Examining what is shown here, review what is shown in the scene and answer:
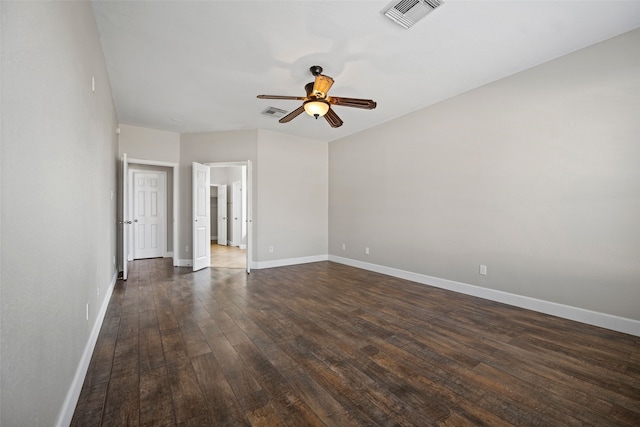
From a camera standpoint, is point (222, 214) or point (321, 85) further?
point (222, 214)

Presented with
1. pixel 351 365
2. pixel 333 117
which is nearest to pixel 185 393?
pixel 351 365

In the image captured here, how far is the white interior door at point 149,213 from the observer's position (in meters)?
6.50

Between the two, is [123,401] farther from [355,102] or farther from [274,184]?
[274,184]

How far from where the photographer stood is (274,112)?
4629 millimetres

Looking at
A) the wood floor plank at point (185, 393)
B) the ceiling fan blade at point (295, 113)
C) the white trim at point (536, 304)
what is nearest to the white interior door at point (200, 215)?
the ceiling fan blade at point (295, 113)

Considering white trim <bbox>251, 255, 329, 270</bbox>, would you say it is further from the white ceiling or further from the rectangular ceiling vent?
the rectangular ceiling vent

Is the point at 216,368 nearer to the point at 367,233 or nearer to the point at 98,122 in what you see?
the point at 98,122

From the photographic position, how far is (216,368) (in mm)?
2053

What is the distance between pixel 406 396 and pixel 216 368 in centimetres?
137

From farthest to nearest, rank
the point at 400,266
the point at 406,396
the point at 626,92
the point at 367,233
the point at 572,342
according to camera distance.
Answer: the point at 367,233 → the point at 400,266 → the point at 626,92 → the point at 572,342 → the point at 406,396

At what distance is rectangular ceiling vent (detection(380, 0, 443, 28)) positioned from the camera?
2.26m

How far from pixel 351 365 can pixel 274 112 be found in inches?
157

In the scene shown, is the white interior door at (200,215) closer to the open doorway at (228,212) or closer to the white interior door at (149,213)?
the white interior door at (149,213)

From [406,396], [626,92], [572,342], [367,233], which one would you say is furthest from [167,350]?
[626,92]
